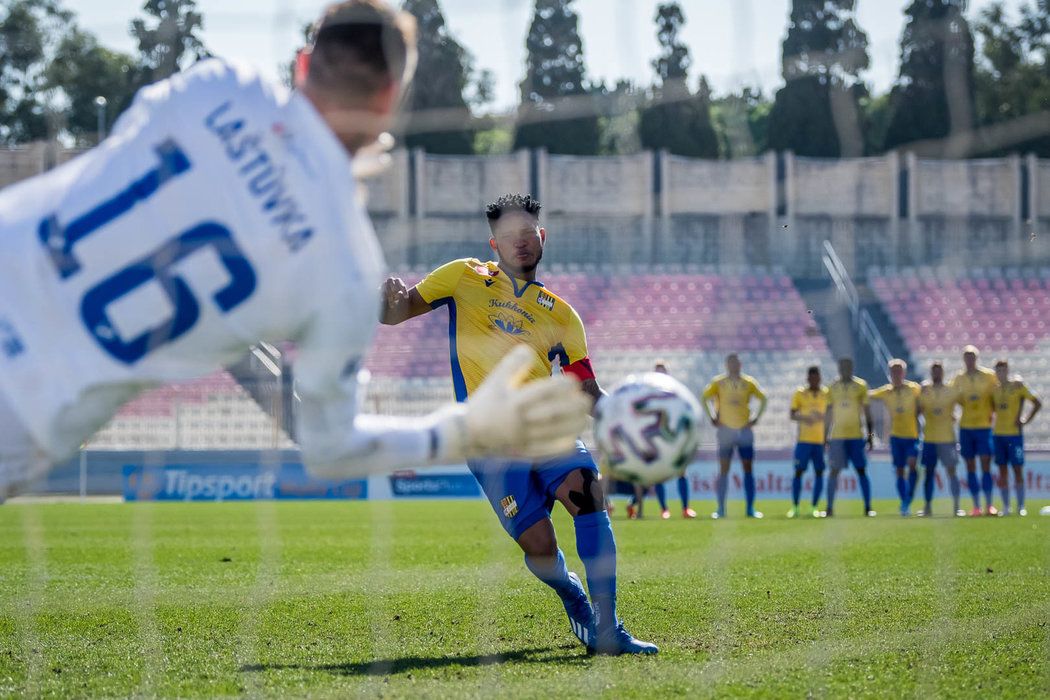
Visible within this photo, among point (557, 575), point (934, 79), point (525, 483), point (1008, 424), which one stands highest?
point (934, 79)

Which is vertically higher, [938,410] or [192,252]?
[192,252]

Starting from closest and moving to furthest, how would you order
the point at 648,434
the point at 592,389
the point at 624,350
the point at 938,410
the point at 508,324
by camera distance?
the point at 648,434 → the point at 592,389 → the point at 508,324 → the point at 938,410 → the point at 624,350

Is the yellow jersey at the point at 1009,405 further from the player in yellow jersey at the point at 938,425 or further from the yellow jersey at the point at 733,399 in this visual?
the yellow jersey at the point at 733,399

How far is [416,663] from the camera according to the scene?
5.62 metres

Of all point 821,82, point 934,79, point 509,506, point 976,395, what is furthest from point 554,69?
point 509,506

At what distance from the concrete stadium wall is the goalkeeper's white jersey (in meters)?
26.0

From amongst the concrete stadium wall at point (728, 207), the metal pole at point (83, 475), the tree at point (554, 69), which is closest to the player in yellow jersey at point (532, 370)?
the tree at point (554, 69)

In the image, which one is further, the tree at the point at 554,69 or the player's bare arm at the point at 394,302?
the tree at the point at 554,69

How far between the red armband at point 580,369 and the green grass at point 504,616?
47.6 inches

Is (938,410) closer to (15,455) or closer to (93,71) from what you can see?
(93,71)

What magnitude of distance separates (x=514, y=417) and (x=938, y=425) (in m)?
15.0

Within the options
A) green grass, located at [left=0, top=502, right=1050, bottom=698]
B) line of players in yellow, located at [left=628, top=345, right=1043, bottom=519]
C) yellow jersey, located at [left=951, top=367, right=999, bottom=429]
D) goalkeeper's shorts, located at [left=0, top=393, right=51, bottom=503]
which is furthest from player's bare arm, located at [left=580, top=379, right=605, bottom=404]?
yellow jersey, located at [left=951, top=367, right=999, bottom=429]

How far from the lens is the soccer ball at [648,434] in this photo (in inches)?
149

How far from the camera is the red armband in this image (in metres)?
6.11
